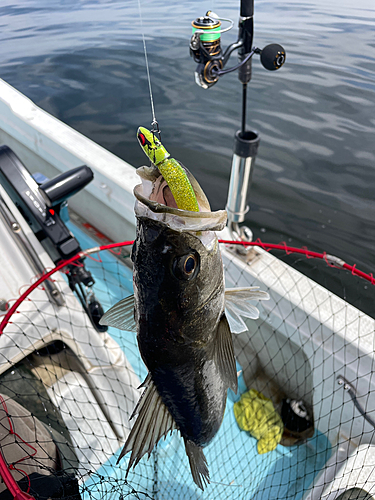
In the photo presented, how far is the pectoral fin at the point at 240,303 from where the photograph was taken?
1.45 m

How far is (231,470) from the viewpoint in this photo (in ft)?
9.17

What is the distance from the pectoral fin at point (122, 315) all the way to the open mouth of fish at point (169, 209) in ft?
1.63

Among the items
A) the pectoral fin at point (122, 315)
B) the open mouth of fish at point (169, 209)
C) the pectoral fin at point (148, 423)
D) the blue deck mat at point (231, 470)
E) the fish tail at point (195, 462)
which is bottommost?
the blue deck mat at point (231, 470)

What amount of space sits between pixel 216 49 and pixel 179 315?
198 cm

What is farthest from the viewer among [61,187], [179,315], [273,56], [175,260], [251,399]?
[61,187]

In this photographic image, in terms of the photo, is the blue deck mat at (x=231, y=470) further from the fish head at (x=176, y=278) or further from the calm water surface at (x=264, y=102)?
the calm water surface at (x=264, y=102)

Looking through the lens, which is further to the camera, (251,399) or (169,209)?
(251,399)

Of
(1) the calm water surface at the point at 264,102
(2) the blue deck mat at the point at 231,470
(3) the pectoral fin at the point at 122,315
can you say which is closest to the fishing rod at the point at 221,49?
(3) the pectoral fin at the point at 122,315

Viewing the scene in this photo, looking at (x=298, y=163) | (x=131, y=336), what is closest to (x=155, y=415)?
(x=131, y=336)

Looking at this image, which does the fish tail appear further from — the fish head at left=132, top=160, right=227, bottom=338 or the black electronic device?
the black electronic device

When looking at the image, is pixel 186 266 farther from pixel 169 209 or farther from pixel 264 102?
pixel 264 102

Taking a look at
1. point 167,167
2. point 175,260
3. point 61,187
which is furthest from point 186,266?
point 61,187

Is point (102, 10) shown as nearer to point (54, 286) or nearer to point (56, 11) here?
point (56, 11)

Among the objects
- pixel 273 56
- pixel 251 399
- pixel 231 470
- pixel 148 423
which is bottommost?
pixel 231 470
